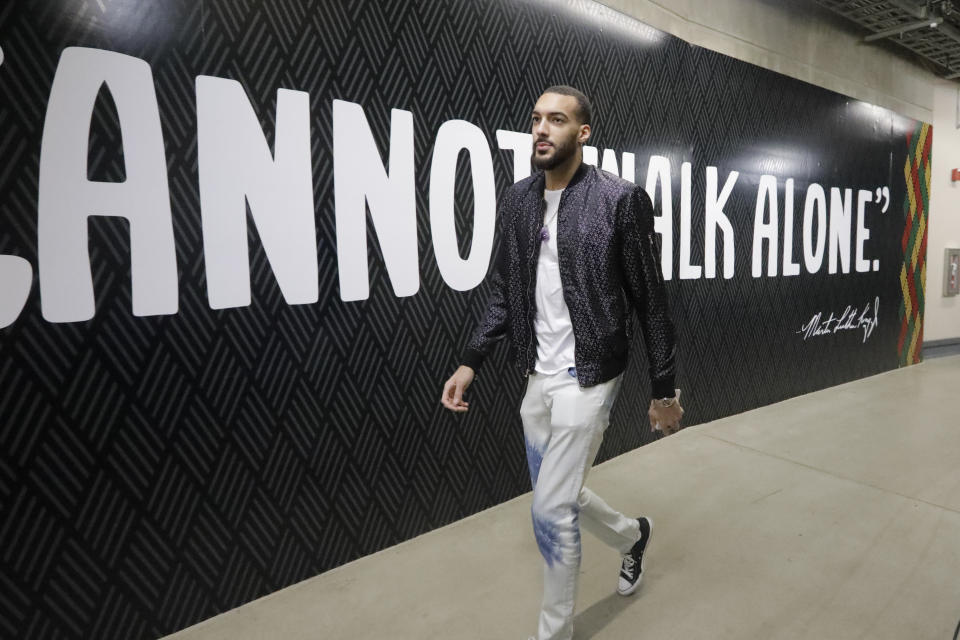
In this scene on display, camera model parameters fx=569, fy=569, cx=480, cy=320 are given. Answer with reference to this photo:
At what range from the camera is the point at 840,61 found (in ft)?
17.4

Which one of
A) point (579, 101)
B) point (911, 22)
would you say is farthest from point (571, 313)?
point (911, 22)

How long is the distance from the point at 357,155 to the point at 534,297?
0.99m

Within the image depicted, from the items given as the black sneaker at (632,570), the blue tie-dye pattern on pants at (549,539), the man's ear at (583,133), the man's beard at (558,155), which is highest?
the man's ear at (583,133)

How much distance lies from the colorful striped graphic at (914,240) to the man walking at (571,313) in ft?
18.4

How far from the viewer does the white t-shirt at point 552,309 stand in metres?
1.53

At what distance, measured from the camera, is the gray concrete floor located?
1781mm

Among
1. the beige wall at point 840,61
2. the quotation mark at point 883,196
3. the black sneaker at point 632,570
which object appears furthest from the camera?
the quotation mark at point 883,196

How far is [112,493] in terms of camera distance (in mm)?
1669

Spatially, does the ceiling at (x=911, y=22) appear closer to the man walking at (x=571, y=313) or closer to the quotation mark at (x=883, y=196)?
the quotation mark at (x=883, y=196)

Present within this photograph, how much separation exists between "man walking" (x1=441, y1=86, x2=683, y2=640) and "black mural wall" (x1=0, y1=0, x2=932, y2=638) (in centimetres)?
84

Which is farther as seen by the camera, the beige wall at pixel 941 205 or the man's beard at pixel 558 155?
the beige wall at pixel 941 205

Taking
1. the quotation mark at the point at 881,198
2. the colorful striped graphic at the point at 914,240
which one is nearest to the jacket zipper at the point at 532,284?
the quotation mark at the point at 881,198

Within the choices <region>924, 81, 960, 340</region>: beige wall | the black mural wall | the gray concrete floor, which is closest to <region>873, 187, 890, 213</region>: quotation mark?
<region>924, 81, 960, 340</region>: beige wall
